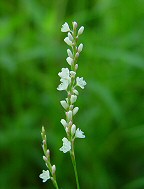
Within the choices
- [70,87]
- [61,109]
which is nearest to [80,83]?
[70,87]

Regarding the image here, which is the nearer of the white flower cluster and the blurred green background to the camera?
the white flower cluster

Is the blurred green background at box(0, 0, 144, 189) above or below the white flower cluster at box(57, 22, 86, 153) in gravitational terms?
above

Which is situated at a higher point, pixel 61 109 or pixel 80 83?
pixel 61 109

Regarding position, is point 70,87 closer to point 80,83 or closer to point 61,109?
point 80,83

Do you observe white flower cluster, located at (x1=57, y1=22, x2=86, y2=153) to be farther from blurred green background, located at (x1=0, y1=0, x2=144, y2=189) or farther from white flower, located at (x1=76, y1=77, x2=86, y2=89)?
blurred green background, located at (x1=0, y1=0, x2=144, y2=189)

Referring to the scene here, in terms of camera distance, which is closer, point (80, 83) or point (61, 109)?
point (80, 83)

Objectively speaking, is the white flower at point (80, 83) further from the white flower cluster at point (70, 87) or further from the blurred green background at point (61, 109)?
the blurred green background at point (61, 109)

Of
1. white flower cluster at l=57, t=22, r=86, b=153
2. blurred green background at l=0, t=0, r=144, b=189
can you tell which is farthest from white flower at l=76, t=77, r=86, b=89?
blurred green background at l=0, t=0, r=144, b=189

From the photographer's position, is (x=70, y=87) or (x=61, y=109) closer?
(x=70, y=87)
